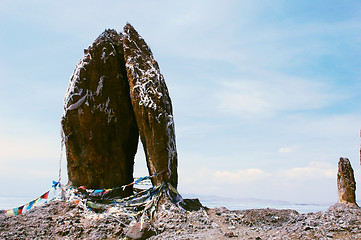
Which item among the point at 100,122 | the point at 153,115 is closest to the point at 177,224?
the point at 153,115

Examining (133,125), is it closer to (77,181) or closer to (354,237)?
(77,181)

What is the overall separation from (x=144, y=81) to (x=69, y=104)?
2184 millimetres

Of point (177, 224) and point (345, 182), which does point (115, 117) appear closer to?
point (177, 224)

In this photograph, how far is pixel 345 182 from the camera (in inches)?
543

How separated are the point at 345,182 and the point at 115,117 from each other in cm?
959

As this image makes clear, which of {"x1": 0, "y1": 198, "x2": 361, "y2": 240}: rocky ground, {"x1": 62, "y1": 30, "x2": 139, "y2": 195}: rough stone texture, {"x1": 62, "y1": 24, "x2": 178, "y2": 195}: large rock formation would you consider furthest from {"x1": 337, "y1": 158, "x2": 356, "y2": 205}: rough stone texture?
{"x1": 62, "y1": 30, "x2": 139, "y2": 195}: rough stone texture

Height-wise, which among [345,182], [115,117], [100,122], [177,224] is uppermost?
[115,117]

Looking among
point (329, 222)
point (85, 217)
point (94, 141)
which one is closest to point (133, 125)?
point (94, 141)

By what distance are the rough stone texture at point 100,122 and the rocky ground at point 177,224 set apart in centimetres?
115

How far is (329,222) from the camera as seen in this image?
584 cm

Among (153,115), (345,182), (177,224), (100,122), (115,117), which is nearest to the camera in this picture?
(177,224)

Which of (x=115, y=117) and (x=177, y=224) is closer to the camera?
(x=177, y=224)

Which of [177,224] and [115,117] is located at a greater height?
[115,117]

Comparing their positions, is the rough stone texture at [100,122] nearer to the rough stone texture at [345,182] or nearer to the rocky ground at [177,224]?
the rocky ground at [177,224]
